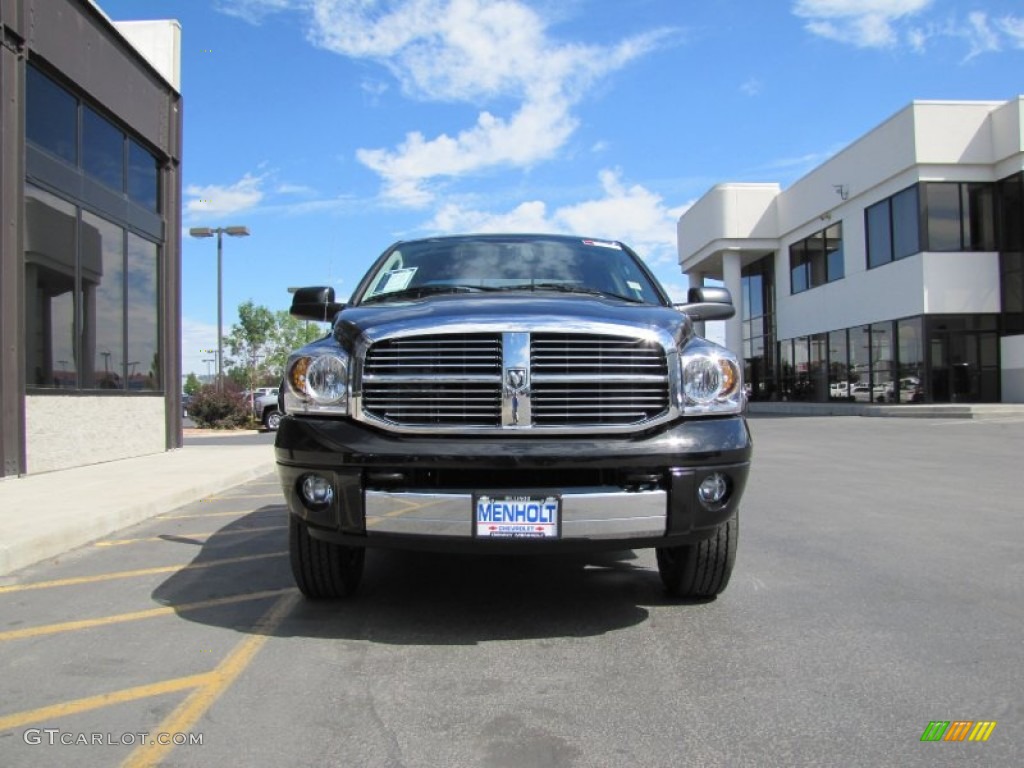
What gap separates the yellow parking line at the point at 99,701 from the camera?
114 inches

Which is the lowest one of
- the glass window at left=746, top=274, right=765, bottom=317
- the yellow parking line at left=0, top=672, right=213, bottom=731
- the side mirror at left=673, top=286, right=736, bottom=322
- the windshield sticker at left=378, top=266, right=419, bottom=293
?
the yellow parking line at left=0, top=672, right=213, bottom=731

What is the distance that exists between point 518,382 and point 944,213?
25549 mm

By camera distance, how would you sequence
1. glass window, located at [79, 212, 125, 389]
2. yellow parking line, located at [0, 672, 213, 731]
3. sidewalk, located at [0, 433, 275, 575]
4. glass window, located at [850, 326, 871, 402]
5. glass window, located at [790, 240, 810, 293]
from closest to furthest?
yellow parking line, located at [0, 672, 213, 731], sidewalk, located at [0, 433, 275, 575], glass window, located at [79, 212, 125, 389], glass window, located at [850, 326, 871, 402], glass window, located at [790, 240, 810, 293]

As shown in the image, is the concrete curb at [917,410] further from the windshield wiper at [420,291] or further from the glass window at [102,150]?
the glass window at [102,150]

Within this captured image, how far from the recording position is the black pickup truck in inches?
135

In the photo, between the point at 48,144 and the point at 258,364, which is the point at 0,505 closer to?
the point at 48,144

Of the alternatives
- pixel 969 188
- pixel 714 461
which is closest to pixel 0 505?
pixel 714 461

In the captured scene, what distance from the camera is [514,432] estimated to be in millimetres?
3547

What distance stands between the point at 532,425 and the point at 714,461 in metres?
0.84

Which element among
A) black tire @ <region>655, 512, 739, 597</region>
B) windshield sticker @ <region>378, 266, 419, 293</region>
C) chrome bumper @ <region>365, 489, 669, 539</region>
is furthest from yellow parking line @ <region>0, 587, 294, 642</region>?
black tire @ <region>655, 512, 739, 597</region>

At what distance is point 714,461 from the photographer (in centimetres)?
356

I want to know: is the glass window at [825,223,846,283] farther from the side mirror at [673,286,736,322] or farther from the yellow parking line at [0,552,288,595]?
the yellow parking line at [0,552,288,595]

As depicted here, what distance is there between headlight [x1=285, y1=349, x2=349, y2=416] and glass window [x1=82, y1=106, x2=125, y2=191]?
31.6 ft

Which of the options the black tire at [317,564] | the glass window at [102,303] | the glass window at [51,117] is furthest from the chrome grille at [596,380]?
the glass window at [102,303]
